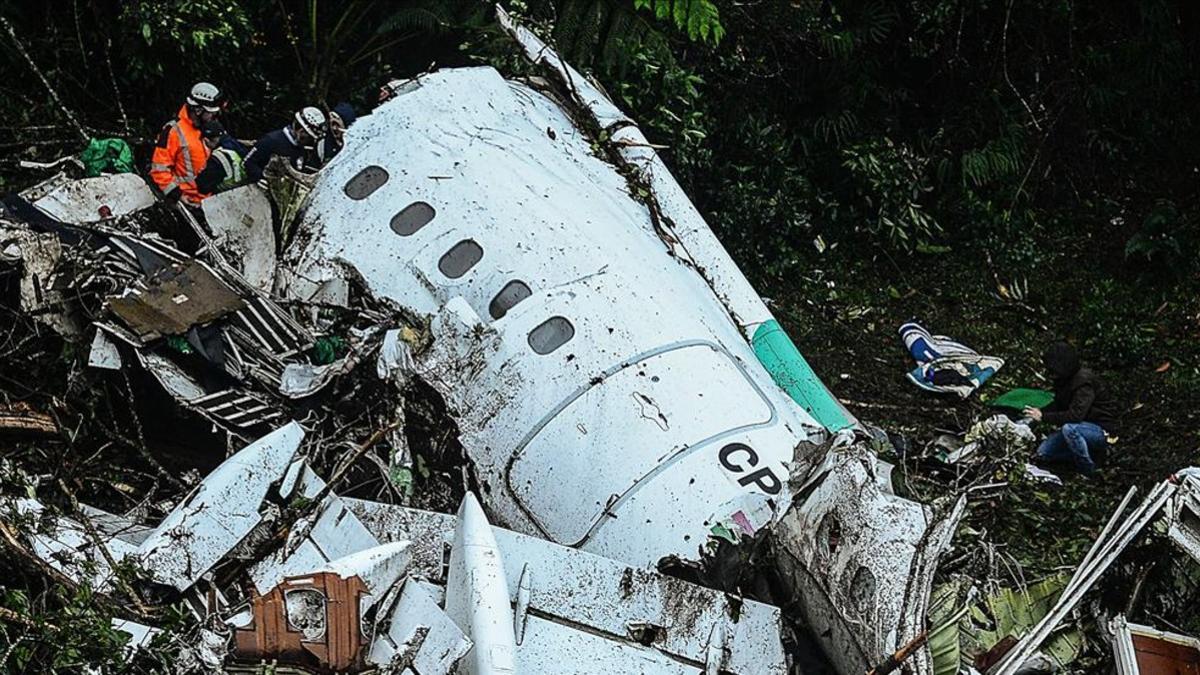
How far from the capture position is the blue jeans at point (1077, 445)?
9.78 m

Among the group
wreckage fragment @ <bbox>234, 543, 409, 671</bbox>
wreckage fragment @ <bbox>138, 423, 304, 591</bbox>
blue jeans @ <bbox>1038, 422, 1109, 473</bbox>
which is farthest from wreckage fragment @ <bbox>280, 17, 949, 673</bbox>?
blue jeans @ <bbox>1038, 422, 1109, 473</bbox>

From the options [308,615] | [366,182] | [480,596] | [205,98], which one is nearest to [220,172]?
[205,98]

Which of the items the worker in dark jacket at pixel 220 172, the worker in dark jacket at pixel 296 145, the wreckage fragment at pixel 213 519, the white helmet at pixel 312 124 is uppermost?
the white helmet at pixel 312 124

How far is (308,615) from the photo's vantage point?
5832 millimetres

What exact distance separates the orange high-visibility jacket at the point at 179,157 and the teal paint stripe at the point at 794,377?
14.6 feet

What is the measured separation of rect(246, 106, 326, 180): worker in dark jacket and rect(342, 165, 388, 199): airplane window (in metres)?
0.82

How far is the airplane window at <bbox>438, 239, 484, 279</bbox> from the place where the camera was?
8180mm

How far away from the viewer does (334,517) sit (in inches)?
267

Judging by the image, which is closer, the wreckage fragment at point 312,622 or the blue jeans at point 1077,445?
the wreckage fragment at point 312,622

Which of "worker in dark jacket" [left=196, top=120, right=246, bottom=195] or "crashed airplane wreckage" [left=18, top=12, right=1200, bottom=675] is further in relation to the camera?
"worker in dark jacket" [left=196, top=120, right=246, bottom=195]

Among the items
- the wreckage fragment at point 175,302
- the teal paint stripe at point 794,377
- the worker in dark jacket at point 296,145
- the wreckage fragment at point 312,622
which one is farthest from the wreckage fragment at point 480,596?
the worker in dark jacket at point 296,145

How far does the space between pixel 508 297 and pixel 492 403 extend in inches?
28.6

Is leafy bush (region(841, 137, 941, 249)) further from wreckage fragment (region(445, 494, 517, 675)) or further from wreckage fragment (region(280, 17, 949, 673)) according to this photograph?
wreckage fragment (region(445, 494, 517, 675))

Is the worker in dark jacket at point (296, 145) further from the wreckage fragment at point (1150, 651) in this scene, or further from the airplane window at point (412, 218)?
the wreckage fragment at point (1150, 651)
